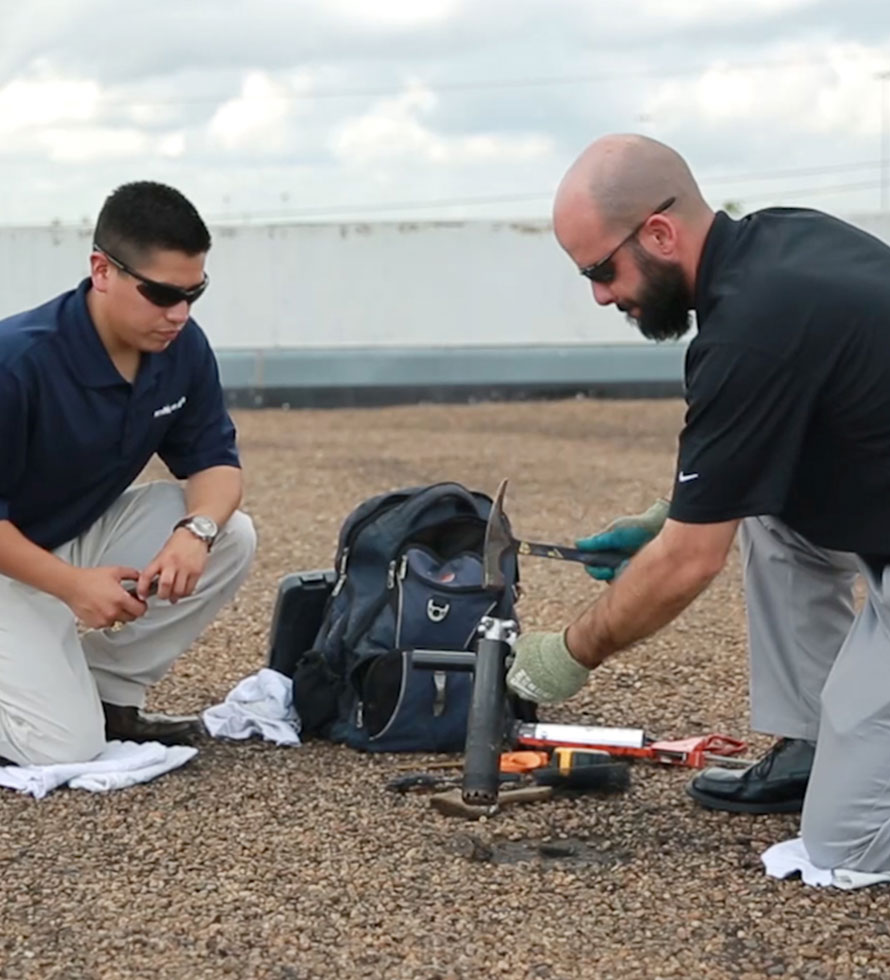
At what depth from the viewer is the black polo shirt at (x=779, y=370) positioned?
10.2 ft

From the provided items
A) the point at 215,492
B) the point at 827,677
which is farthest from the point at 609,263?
the point at 215,492

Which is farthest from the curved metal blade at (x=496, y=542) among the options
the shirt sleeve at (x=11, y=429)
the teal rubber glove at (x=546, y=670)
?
the shirt sleeve at (x=11, y=429)

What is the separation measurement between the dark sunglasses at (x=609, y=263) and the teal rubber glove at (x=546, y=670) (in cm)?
79

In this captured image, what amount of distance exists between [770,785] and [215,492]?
1.76 metres

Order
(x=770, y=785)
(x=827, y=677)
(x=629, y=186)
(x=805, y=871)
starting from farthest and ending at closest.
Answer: (x=770, y=785) → (x=827, y=677) → (x=805, y=871) → (x=629, y=186)

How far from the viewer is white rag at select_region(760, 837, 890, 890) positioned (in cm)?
333

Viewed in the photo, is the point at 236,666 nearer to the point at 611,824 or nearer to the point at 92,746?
the point at 92,746

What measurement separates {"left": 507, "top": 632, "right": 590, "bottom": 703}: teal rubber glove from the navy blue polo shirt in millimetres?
1365

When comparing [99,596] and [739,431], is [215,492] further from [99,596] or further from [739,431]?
[739,431]

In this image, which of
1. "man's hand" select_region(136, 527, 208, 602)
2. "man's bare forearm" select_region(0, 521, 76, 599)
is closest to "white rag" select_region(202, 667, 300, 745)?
"man's hand" select_region(136, 527, 208, 602)

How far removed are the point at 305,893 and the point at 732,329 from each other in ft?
4.83

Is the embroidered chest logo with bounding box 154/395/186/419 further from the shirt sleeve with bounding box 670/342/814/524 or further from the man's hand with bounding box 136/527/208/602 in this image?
the shirt sleeve with bounding box 670/342/814/524

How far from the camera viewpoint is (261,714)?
4.57 metres

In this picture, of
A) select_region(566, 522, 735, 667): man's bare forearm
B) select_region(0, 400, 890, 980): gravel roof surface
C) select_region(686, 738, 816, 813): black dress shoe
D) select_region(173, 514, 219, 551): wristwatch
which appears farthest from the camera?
select_region(173, 514, 219, 551): wristwatch
